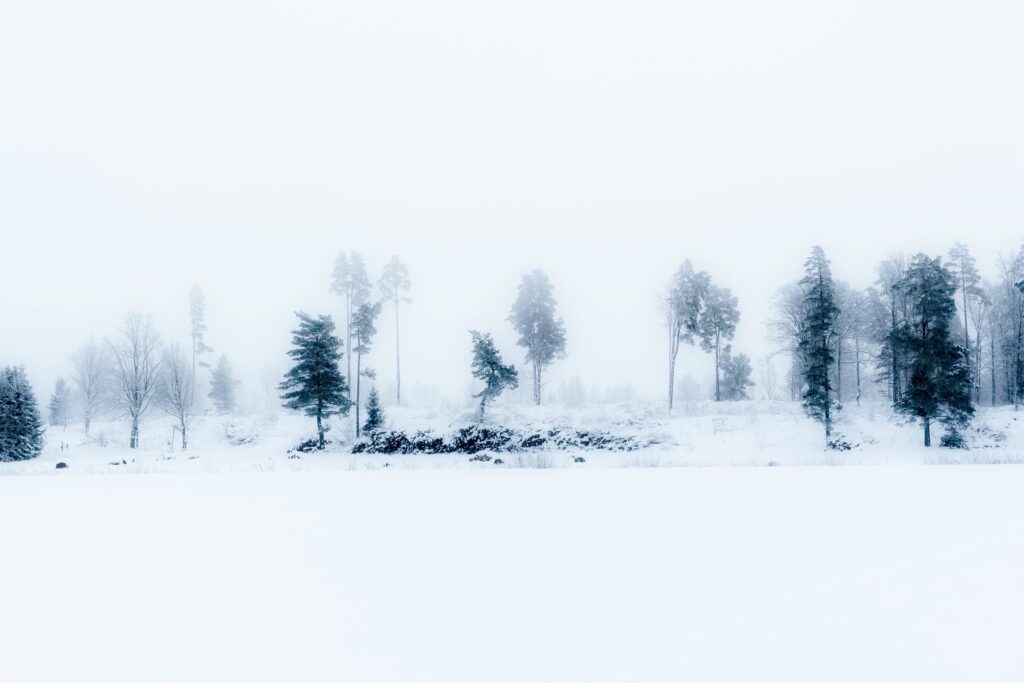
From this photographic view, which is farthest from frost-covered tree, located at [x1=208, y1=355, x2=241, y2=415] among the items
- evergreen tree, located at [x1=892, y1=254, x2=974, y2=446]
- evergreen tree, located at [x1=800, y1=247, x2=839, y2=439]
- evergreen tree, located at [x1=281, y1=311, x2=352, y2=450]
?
evergreen tree, located at [x1=892, y1=254, x2=974, y2=446]

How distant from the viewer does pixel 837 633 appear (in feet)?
13.7

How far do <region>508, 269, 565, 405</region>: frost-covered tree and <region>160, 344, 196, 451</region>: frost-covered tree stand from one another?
2655 centimetres

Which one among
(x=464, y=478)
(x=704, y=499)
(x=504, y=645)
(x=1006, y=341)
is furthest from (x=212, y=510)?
(x=1006, y=341)

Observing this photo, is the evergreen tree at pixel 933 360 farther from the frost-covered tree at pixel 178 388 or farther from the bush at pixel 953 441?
the frost-covered tree at pixel 178 388

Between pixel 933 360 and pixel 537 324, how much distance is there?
27.5 metres

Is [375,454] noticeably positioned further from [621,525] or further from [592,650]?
[592,650]

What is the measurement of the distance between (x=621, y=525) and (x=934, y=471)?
1248cm

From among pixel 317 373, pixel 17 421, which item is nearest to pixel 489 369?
pixel 317 373

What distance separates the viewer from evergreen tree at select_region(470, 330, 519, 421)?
38.2 meters

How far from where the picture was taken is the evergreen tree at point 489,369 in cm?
3819

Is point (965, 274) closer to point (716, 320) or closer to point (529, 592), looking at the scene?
point (716, 320)

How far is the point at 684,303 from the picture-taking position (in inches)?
1714

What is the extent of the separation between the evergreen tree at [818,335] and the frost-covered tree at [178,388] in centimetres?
4210

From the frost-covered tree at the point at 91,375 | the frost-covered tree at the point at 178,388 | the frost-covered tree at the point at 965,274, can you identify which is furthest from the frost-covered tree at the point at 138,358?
the frost-covered tree at the point at 965,274
